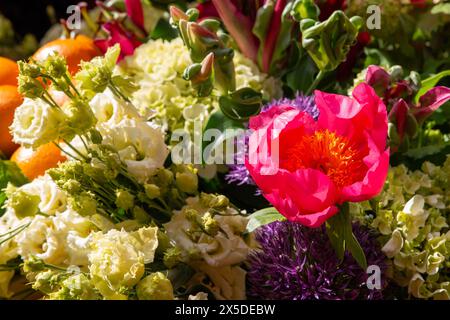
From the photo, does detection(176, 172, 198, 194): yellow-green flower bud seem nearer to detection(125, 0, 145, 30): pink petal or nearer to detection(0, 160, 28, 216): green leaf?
detection(0, 160, 28, 216): green leaf

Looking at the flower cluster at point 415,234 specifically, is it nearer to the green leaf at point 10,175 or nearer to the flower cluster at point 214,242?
the flower cluster at point 214,242

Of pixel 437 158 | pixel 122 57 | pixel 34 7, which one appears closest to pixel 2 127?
pixel 122 57

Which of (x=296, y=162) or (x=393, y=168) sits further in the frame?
(x=393, y=168)

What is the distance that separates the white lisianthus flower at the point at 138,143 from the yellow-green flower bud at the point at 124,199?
2cm

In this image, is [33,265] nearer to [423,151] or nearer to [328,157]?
[328,157]

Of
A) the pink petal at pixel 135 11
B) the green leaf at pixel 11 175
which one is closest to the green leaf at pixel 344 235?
the green leaf at pixel 11 175

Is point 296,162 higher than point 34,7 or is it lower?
higher

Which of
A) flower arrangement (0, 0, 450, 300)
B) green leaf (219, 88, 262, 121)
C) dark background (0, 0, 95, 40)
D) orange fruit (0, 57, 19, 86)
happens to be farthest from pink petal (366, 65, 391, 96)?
dark background (0, 0, 95, 40)

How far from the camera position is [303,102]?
1.98 ft

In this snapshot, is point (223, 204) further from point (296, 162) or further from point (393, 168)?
point (393, 168)

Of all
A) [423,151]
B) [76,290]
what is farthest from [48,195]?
[423,151]

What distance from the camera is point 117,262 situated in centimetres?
44

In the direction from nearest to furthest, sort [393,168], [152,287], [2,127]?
1. [152,287]
2. [393,168]
3. [2,127]
